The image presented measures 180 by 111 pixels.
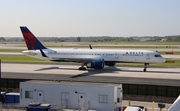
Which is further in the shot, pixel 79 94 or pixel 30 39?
pixel 30 39

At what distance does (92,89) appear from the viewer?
28.0 metres

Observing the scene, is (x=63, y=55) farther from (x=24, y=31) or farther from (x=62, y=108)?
(x=62, y=108)

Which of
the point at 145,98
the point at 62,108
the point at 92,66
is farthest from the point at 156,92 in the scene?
the point at 92,66

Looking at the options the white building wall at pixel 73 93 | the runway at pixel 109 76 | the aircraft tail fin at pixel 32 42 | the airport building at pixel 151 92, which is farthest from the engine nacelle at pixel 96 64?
the white building wall at pixel 73 93

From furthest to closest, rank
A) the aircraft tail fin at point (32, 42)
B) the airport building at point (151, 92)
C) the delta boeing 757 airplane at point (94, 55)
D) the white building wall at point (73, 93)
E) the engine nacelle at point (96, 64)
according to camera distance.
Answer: the aircraft tail fin at point (32, 42) < the delta boeing 757 airplane at point (94, 55) < the engine nacelle at point (96, 64) < the airport building at point (151, 92) < the white building wall at point (73, 93)

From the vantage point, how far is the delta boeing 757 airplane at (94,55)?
5709 centimetres

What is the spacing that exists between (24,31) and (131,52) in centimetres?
2361

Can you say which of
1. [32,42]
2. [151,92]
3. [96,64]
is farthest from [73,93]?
[32,42]

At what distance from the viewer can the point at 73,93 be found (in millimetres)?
28766

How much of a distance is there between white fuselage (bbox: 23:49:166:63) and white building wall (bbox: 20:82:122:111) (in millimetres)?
29566

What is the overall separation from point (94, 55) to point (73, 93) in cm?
3202

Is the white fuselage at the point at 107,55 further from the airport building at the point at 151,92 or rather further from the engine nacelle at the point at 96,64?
the airport building at the point at 151,92

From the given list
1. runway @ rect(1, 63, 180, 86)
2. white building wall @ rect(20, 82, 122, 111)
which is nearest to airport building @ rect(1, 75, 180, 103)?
runway @ rect(1, 63, 180, 86)

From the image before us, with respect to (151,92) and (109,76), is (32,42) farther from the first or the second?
(151,92)
